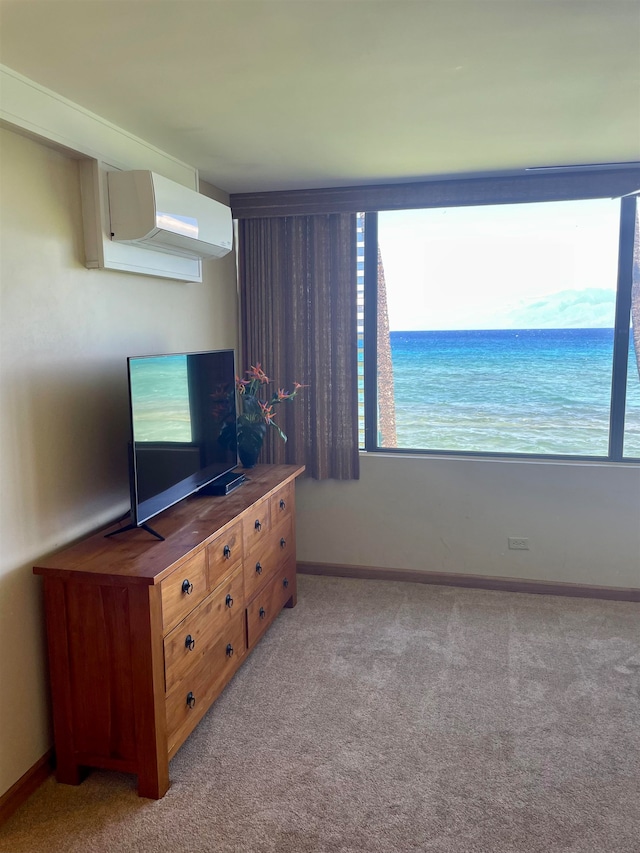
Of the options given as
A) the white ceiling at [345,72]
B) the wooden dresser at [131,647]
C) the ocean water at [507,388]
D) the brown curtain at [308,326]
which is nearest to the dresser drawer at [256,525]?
the wooden dresser at [131,647]

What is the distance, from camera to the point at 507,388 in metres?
11.5

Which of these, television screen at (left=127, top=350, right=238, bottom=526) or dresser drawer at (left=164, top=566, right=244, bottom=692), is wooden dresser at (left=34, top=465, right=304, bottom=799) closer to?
dresser drawer at (left=164, top=566, right=244, bottom=692)

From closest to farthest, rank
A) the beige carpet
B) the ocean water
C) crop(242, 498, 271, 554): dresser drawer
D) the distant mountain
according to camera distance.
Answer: the beige carpet
crop(242, 498, 271, 554): dresser drawer
the distant mountain
the ocean water

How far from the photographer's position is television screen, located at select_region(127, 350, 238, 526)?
224cm

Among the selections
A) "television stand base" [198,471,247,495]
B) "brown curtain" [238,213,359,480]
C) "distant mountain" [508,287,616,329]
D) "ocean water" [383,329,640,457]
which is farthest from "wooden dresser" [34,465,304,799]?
"ocean water" [383,329,640,457]

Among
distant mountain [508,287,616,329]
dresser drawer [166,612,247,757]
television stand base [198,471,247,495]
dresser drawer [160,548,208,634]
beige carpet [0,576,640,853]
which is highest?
distant mountain [508,287,616,329]

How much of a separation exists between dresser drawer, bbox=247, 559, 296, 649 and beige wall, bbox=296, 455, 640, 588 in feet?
1.87

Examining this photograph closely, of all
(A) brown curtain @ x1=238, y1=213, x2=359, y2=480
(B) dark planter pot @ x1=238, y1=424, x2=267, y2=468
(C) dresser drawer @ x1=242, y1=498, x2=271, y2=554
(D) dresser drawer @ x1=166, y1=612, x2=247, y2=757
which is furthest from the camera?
(A) brown curtain @ x1=238, y1=213, x2=359, y2=480

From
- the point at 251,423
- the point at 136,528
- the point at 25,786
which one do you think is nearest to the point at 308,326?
the point at 251,423

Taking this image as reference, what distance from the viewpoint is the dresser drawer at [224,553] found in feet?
7.86

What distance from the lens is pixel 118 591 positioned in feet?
6.45

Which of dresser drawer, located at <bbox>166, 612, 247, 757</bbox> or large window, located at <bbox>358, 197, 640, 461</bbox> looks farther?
large window, located at <bbox>358, 197, 640, 461</bbox>

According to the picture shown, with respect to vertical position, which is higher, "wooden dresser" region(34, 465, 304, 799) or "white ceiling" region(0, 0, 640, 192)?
"white ceiling" region(0, 0, 640, 192)

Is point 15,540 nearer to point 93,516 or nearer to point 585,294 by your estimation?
point 93,516
